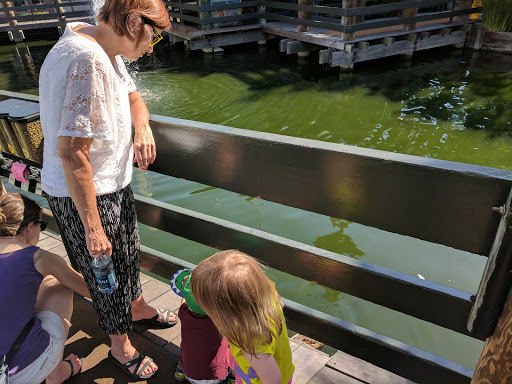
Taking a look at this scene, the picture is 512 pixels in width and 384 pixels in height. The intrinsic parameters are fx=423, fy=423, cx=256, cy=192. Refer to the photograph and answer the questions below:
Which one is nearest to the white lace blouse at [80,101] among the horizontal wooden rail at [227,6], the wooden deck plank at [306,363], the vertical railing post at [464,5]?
the wooden deck plank at [306,363]

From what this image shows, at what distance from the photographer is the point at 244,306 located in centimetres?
124

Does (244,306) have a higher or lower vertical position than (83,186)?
lower

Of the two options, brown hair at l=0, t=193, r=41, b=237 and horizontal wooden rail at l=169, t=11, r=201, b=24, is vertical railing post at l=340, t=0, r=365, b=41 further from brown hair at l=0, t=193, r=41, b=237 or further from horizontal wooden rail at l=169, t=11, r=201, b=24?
brown hair at l=0, t=193, r=41, b=237

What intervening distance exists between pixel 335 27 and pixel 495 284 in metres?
8.87

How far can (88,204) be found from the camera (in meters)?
1.42

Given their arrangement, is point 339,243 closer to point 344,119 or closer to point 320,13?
point 344,119

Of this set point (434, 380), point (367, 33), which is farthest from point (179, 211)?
point (367, 33)

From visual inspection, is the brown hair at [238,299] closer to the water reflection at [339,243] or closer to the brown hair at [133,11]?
the brown hair at [133,11]

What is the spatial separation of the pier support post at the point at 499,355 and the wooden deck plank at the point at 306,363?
717 millimetres

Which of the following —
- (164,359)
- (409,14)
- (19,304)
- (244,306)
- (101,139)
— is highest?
(101,139)

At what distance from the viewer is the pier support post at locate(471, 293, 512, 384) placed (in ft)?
3.75

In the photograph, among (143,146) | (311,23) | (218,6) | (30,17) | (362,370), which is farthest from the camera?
(30,17)

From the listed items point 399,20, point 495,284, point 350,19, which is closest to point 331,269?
point 495,284

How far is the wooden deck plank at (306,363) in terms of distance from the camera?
5.90ft
